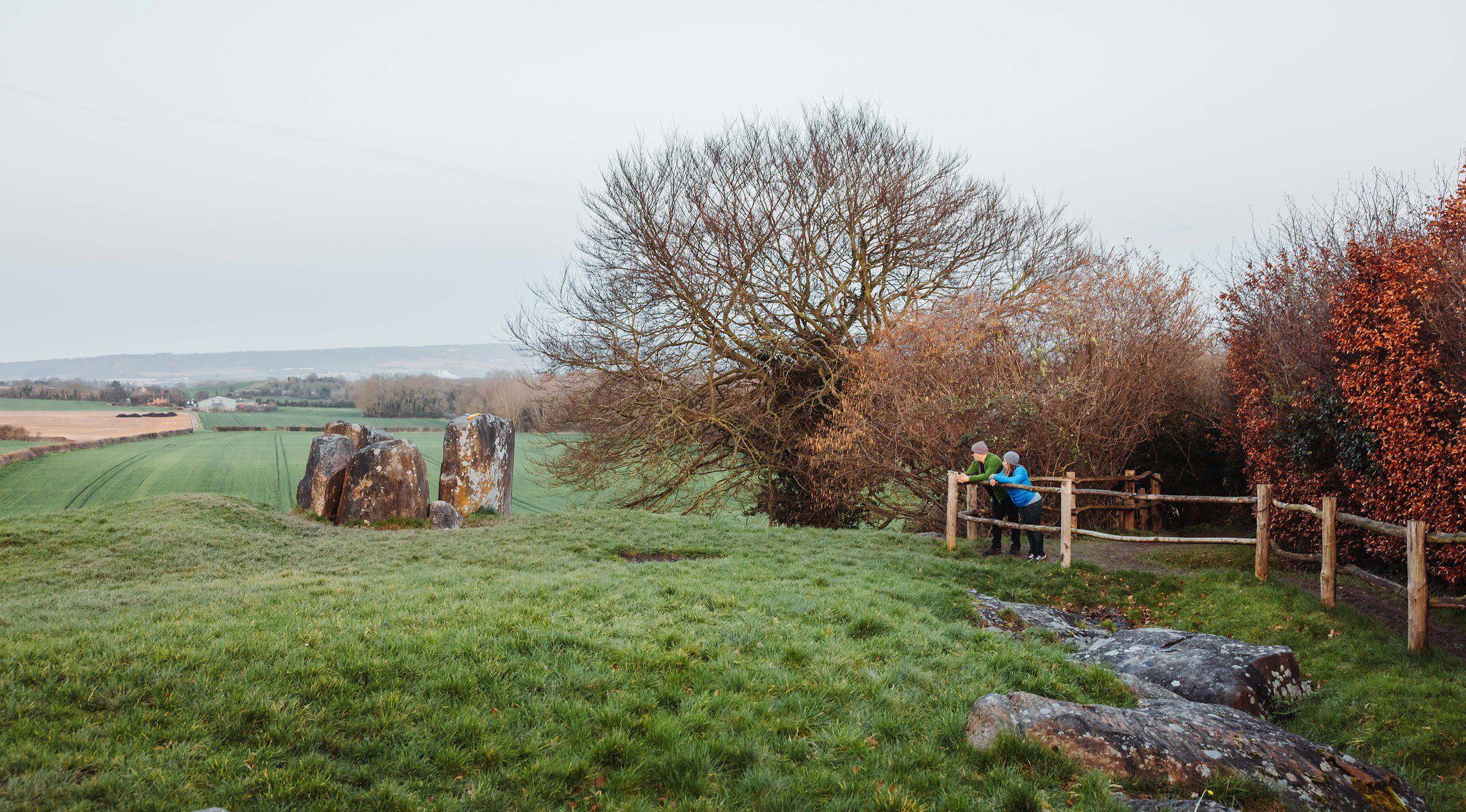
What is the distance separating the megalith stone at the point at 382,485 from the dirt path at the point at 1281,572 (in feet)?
41.0

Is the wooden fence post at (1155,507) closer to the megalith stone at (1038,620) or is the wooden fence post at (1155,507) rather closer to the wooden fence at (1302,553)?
the wooden fence at (1302,553)

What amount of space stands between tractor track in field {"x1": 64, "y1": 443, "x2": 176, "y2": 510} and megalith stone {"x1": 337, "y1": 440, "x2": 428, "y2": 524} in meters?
6.71

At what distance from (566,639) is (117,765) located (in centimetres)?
286

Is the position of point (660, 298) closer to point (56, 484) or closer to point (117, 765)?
point (117, 765)

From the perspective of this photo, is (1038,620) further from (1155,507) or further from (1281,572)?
(1155,507)

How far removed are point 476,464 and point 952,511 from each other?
37.1 ft

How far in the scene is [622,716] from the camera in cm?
481

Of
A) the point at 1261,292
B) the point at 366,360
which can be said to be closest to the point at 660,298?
the point at 1261,292

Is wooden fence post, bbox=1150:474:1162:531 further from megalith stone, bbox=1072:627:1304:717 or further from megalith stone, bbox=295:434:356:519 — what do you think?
megalith stone, bbox=295:434:356:519

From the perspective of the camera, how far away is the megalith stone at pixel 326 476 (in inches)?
669

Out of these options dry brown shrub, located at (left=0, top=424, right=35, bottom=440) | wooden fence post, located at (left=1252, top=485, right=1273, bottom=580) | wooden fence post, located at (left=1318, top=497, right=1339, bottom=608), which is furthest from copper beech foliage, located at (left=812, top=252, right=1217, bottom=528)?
dry brown shrub, located at (left=0, top=424, right=35, bottom=440)

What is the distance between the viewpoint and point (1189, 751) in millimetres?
4566

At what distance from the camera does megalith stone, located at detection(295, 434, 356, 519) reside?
17.0m

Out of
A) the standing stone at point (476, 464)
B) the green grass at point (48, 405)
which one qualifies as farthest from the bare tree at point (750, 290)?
the green grass at point (48, 405)
